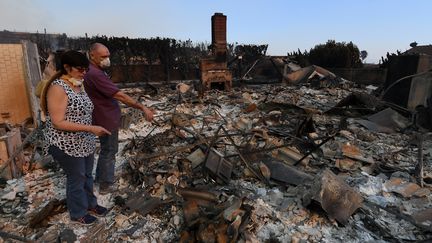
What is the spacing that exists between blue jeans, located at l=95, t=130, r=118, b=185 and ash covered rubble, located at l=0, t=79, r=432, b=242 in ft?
0.71

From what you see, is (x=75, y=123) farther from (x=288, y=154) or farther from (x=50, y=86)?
(x=288, y=154)

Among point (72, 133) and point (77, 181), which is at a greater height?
point (72, 133)

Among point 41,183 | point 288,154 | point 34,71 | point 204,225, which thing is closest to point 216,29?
point 34,71

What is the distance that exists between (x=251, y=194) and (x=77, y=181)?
1911 mm

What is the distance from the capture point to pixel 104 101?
3.11 metres

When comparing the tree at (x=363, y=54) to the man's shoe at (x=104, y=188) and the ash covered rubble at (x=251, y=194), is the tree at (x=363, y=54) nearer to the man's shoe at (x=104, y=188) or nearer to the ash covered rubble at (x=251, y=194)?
the ash covered rubble at (x=251, y=194)

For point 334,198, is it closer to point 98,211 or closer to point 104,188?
point 98,211

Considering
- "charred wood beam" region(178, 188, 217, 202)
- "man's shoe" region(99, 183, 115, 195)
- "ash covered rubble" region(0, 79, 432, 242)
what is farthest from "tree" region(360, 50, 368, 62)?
"man's shoe" region(99, 183, 115, 195)

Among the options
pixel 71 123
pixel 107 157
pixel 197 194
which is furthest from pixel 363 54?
pixel 71 123

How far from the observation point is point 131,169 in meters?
3.94

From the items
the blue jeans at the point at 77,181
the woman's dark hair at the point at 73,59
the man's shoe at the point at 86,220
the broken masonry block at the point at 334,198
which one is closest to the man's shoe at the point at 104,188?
the blue jeans at the point at 77,181

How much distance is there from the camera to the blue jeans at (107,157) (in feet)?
10.9

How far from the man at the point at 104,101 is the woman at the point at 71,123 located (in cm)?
38

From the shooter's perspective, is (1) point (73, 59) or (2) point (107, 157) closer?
(1) point (73, 59)
